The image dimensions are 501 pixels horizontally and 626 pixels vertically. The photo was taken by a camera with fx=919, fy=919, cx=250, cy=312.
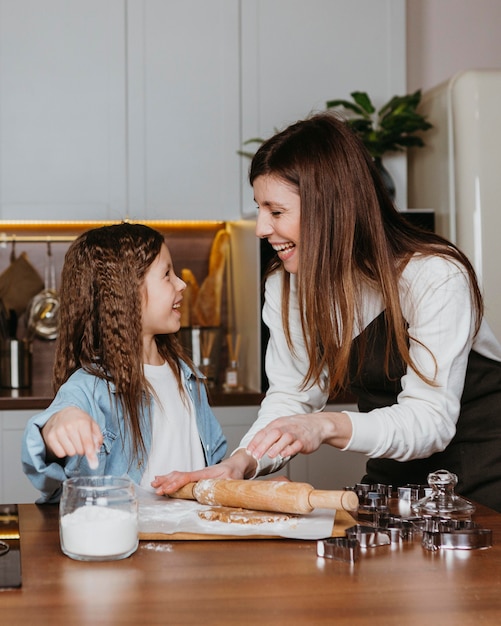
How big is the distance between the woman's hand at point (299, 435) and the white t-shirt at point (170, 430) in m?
0.43

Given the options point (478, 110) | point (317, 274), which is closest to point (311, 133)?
point (317, 274)

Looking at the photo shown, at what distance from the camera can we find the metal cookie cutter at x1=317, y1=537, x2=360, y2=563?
1.03 metres

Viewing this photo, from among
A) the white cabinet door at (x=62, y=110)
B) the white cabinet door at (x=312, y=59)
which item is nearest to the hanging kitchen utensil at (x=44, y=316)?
the white cabinet door at (x=62, y=110)

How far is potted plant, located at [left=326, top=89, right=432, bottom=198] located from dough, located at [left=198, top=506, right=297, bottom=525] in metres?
1.83

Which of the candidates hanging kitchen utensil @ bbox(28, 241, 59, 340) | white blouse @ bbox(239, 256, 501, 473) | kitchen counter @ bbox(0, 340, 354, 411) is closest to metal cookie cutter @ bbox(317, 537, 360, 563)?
white blouse @ bbox(239, 256, 501, 473)

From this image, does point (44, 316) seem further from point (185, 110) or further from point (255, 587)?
point (255, 587)

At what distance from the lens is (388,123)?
9.34 feet

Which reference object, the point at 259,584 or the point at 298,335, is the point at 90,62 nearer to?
the point at 298,335

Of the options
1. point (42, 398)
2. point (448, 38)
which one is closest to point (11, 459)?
point (42, 398)

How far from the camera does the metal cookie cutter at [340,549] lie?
1028mm

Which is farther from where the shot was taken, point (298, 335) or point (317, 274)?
point (298, 335)

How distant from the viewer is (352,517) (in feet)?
3.97

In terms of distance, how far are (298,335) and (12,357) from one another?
1546 millimetres

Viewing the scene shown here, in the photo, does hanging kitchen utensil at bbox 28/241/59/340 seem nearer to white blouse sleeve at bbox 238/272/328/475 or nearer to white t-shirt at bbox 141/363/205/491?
white t-shirt at bbox 141/363/205/491
